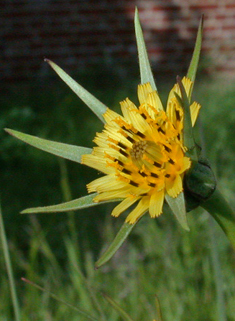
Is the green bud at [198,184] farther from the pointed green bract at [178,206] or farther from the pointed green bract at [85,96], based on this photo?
the pointed green bract at [85,96]

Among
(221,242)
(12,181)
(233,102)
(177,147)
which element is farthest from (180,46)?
(177,147)

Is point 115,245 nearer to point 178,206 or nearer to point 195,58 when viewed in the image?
point 178,206

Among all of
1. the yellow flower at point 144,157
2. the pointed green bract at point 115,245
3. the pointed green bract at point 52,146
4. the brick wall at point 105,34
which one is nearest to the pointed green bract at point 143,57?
the yellow flower at point 144,157

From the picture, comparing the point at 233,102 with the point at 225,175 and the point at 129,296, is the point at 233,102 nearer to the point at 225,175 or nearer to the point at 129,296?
the point at 225,175

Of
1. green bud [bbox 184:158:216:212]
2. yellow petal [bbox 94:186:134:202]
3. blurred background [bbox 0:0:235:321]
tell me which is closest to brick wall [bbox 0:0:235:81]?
blurred background [bbox 0:0:235:321]

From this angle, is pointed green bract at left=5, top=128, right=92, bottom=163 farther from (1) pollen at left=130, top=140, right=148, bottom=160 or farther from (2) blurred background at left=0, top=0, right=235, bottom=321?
(2) blurred background at left=0, top=0, right=235, bottom=321
